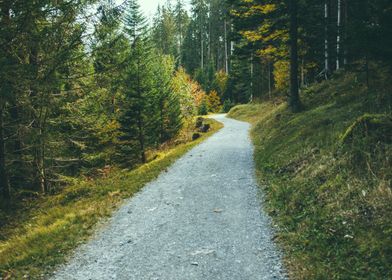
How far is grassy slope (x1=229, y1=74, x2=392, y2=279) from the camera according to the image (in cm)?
558

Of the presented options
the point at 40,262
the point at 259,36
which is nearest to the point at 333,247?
the point at 40,262

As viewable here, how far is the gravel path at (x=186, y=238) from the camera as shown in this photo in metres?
5.95

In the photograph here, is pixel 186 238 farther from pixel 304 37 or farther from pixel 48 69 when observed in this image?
pixel 304 37

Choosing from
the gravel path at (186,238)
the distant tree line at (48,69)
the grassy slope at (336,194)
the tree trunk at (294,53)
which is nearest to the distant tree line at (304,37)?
the tree trunk at (294,53)

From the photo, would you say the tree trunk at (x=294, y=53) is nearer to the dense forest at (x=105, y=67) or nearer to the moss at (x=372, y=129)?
the dense forest at (x=105, y=67)

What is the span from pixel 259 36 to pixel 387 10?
969 cm

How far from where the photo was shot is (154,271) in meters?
5.95

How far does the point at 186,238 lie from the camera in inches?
288

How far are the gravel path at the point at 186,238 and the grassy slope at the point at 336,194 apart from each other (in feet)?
1.85

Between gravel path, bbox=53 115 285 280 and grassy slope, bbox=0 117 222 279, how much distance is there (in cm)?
44

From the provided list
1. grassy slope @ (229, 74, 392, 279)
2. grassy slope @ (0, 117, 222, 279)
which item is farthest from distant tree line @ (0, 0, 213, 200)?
grassy slope @ (229, 74, 392, 279)

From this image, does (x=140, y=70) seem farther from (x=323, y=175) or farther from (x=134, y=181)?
(x=323, y=175)

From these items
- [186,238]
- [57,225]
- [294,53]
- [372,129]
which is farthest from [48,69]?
[294,53]

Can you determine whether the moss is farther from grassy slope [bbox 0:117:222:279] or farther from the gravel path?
grassy slope [bbox 0:117:222:279]
